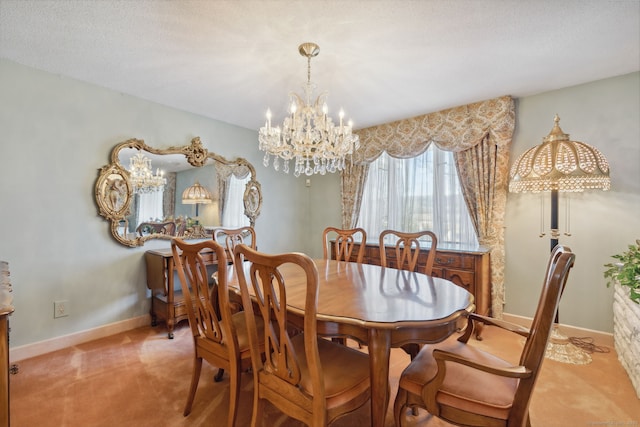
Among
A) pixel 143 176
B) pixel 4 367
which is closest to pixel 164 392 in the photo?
pixel 4 367

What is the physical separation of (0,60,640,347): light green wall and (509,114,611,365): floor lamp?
42 centimetres

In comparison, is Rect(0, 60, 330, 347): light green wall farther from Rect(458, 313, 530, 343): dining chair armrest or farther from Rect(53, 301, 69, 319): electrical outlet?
Rect(458, 313, 530, 343): dining chair armrest

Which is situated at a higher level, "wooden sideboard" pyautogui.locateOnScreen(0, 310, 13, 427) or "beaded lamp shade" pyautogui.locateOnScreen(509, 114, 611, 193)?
"beaded lamp shade" pyautogui.locateOnScreen(509, 114, 611, 193)

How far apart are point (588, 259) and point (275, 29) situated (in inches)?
135

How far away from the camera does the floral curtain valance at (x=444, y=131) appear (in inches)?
119

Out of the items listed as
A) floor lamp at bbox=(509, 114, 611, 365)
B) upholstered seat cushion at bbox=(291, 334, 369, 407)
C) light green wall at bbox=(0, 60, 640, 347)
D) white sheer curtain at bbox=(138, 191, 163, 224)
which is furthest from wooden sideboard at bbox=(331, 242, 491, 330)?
white sheer curtain at bbox=(138, 191, 163, 224)

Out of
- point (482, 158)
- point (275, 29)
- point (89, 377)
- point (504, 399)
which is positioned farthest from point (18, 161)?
point (482, 158)

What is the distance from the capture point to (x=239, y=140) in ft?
13.1

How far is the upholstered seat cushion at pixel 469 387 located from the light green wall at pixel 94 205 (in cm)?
213

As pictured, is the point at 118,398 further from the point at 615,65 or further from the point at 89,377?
the point at 615,65

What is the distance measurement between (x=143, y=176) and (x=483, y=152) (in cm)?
379

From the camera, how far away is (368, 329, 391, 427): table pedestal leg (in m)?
1.20

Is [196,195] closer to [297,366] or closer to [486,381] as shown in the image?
[297,366]

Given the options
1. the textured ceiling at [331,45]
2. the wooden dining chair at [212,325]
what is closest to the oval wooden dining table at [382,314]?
the wooden dining chair at [212,325]
